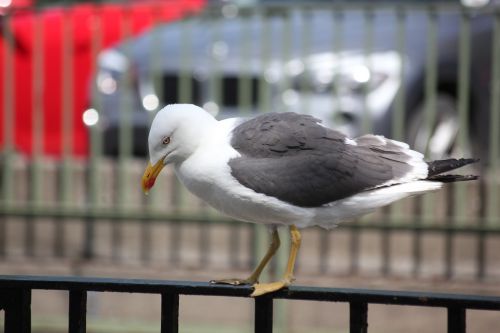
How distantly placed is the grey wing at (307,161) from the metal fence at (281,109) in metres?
3.27

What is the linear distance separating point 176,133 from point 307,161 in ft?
1.42

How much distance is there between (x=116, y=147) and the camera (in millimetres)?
7277

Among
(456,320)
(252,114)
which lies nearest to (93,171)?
(252,114)

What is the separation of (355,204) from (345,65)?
13.1 ft

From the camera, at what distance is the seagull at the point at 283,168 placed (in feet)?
9.82

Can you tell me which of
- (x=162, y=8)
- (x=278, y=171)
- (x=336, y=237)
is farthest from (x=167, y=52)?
(x=278, y=171)

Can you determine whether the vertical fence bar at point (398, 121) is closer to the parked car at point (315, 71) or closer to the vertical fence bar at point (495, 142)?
the parked car at point (315, 71)

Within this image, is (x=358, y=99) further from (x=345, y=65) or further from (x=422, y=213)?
(x=422, y=213)

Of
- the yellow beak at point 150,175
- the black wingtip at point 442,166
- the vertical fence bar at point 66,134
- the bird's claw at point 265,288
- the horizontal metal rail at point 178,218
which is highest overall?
the vertical fence bar at point 66,134

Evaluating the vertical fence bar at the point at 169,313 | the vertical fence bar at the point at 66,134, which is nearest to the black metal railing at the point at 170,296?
the vertical fence bar at the point at 169,313

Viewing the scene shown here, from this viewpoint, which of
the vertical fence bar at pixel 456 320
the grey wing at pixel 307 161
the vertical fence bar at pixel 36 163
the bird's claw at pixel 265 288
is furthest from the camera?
the vertical fence bar at pixel 36 163

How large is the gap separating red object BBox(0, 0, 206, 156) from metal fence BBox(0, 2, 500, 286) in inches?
3.2

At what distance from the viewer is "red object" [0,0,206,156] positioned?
7.17 meters

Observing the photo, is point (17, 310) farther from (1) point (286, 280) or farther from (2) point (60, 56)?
(2) point (60, 56)
